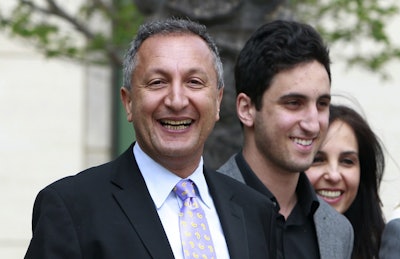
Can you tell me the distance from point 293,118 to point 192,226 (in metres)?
1.05

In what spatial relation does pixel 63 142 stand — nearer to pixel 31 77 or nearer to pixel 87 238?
pixel 31 77

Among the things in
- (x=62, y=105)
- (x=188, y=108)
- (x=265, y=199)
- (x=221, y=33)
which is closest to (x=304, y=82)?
(x=265, y=199)

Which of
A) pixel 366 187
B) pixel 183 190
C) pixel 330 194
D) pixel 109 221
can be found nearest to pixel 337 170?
pixel 330 194

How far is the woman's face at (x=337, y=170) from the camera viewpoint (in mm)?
5805

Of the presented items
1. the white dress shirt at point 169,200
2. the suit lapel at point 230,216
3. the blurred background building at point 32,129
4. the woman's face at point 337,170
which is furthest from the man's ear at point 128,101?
the blurred background building at point 32,129

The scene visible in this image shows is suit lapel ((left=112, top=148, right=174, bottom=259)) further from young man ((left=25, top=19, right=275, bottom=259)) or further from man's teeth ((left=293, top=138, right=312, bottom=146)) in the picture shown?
man's teeth ((left=293, top=138, right=312, bottom=146))

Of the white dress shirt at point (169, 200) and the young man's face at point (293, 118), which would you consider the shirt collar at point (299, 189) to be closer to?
the young man's face at point (293, 118)

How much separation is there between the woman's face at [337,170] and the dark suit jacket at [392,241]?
110 centimetres

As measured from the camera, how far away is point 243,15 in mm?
7121

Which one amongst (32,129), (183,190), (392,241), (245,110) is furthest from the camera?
(32,129)

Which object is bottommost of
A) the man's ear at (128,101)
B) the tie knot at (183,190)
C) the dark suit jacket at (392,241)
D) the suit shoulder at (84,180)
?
the dark suit jacket at (392,241)

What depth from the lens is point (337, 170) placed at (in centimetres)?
579

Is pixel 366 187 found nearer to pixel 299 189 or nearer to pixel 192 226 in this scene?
pixel 299 189

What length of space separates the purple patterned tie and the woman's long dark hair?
172 centimetres
